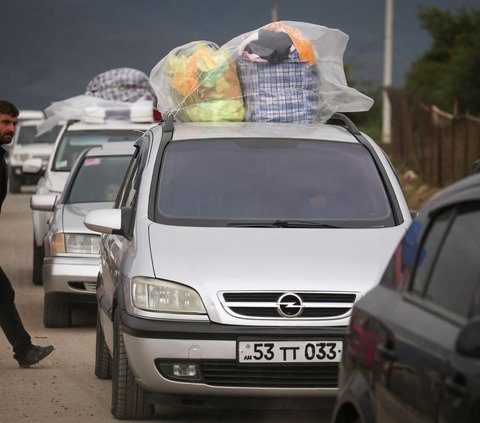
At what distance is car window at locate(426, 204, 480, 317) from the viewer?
4.43m

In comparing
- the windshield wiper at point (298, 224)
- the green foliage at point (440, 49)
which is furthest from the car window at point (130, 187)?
the green foliage at point (440, 49)

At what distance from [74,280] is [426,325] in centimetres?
778

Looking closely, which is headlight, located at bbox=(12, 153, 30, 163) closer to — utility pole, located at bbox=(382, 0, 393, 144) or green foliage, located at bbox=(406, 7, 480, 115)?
utility pole, located at bbox=(382, 0, 393, 144)

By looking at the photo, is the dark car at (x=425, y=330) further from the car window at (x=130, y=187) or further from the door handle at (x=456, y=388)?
the car window at (x=130, y=187)

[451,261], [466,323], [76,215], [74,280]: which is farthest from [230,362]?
[76,215]

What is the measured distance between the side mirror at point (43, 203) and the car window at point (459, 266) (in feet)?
29.2

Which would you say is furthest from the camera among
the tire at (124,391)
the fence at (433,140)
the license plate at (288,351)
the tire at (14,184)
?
the tire at (14,184)

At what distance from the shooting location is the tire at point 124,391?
7.93 meters

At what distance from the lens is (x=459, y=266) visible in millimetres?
4555

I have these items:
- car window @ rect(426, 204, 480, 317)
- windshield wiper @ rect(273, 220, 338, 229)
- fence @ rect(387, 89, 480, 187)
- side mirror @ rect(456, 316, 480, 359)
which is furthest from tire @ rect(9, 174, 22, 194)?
side mirror @ rect(456, 316, 480, 359)

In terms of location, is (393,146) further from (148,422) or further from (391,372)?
(391,372)

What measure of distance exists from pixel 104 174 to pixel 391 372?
948 cm

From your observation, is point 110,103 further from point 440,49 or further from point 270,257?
point 440,49

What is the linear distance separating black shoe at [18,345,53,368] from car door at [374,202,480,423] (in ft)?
18.0
